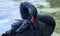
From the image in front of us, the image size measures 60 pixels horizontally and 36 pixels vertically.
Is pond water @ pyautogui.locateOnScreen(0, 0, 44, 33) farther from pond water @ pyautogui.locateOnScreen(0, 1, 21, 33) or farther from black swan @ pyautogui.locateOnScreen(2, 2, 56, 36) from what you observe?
black swan @ pyautogui.locateOnScreen(2, 2, 56, 36)

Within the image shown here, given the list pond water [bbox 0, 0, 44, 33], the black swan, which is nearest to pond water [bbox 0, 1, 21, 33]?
pond water [bbox 0, 0, 44, 33]

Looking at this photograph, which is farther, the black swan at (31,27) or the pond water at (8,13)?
the pond water at (8,13)

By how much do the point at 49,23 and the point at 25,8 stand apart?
595 mm

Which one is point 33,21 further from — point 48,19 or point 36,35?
point 48,19

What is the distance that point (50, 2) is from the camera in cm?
852

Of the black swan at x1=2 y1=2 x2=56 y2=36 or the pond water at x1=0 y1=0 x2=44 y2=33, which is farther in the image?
the pond water at x1=0 y1=0 x2=44 y2=33

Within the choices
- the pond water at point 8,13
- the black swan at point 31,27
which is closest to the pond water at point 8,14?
the pond water at point 8,13

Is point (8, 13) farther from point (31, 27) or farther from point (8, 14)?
point (31, 27)

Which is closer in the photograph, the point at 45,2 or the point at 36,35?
the point at 36,35

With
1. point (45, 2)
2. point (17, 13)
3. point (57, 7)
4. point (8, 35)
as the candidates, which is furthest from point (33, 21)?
point (45, 2)

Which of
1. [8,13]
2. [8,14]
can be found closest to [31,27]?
[8,14]

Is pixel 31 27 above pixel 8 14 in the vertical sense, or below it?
above

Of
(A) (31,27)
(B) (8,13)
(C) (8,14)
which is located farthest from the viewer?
(B) (8,13)

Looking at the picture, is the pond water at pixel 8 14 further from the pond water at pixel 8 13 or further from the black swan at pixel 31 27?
the black swan at pixel 31 27
